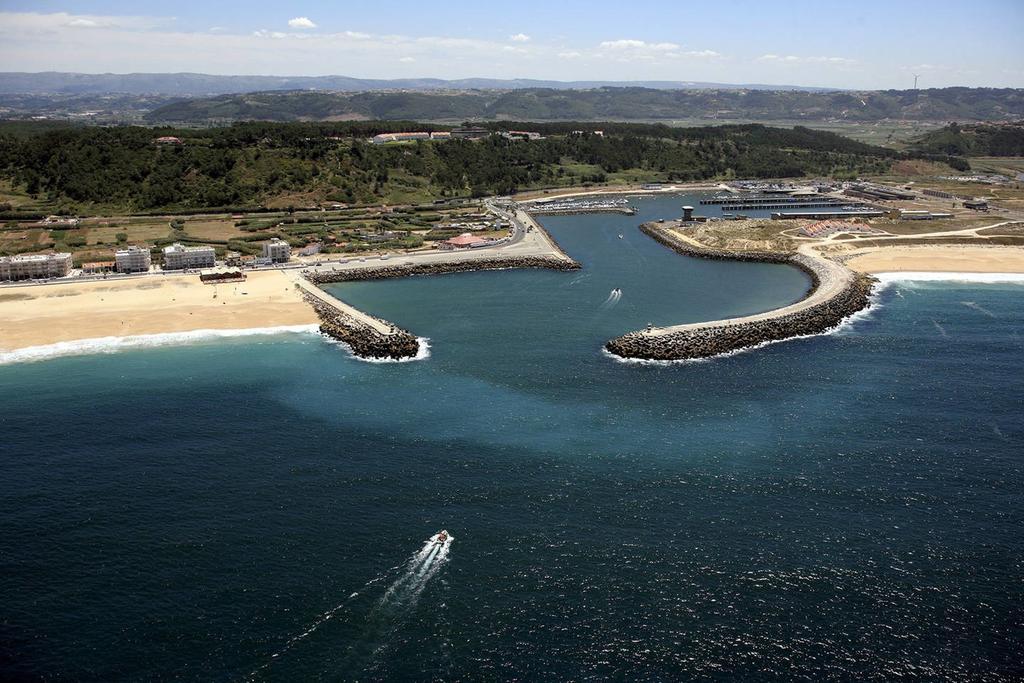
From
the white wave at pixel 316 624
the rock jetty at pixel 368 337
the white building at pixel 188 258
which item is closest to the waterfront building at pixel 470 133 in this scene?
the white building at pixel 188 258

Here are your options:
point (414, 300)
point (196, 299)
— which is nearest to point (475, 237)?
point (414, 300)

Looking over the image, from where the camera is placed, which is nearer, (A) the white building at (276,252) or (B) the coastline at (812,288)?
(B) the coastline at (812,288)

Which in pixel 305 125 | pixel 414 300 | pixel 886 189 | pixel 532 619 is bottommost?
pixel 532 619

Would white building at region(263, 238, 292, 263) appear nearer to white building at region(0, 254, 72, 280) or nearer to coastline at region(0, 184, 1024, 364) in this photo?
coastline at region(0, 184, 1024, 364)

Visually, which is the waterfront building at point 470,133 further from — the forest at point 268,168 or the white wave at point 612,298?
the white wave at point 612,298

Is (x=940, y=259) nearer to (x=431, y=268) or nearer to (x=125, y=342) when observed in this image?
(x=431, y=268)

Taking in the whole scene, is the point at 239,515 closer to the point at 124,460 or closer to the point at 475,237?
the point at 124,460
